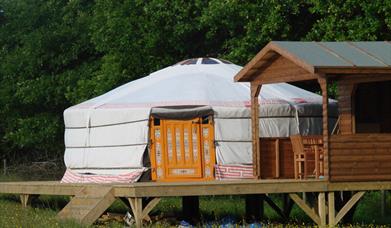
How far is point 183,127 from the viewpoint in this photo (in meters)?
15.4

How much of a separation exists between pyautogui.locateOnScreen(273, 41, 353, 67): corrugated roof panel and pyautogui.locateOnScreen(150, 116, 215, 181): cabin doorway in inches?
117

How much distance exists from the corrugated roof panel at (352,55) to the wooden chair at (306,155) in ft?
4.42

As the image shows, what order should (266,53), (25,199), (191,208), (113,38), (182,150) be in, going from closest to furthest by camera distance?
(266,53), (191,208), (182,150), (25,199), (113,38)

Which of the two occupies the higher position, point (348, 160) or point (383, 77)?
point (383, 77)

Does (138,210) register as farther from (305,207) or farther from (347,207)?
(347,207)

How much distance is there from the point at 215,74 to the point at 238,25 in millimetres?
2898

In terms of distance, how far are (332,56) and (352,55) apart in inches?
11.6

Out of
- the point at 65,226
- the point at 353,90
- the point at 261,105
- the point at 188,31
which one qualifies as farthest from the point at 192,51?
the point at 65,226

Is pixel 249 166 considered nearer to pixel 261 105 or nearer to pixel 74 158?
pixel 261 105

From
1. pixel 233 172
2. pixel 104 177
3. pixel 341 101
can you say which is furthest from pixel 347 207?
pixel 104 177

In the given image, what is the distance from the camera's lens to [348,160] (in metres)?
12.2

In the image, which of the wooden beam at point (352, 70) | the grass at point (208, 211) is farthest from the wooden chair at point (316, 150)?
the wooden beam at point (352, 70)

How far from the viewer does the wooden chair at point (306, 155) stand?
13078 millimetres

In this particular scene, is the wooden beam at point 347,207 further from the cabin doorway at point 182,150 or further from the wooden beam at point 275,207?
the cabin doorway at point 182,150
